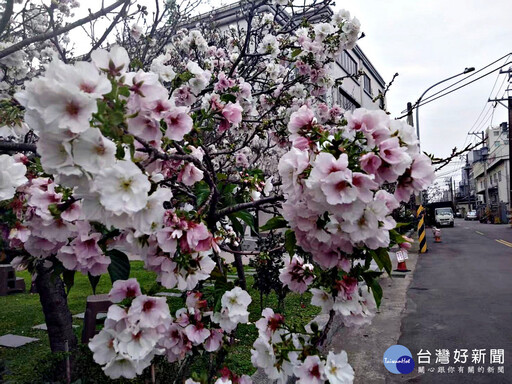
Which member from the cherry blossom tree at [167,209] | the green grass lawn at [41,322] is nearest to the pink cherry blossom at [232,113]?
the cherry blossom tree at [167,209]

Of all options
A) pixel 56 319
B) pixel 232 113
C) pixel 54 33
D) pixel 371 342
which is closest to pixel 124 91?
pixel 232 113

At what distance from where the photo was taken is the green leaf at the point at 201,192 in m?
2.00

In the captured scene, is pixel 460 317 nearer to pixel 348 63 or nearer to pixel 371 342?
pixel 371 342

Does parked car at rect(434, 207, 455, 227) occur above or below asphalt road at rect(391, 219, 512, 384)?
above

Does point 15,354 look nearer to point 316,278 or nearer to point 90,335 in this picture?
point 90,335

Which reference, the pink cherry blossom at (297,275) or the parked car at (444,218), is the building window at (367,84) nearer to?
the parked car at (444,218)

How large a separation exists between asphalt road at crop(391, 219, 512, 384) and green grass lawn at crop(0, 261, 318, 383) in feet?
5.42

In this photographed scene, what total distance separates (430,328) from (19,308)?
7.15 metres

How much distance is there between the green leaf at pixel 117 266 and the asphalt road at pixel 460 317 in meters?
3.54

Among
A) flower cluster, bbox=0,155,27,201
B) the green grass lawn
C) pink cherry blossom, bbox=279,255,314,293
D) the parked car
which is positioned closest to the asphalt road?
the green grass lawn

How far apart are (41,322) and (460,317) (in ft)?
22.1

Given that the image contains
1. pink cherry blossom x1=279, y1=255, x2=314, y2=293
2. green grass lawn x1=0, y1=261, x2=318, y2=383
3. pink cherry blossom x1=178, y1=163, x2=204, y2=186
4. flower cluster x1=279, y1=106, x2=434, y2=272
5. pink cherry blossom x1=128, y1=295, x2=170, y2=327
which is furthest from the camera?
green grass lawn x1=0, y1=261, x2=318, y2=383

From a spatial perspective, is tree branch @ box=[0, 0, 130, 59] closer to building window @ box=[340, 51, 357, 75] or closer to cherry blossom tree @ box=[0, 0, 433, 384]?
cherry blossom tree @ box=[0, 0, 433, 384]

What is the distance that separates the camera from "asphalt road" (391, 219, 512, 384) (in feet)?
13.5
